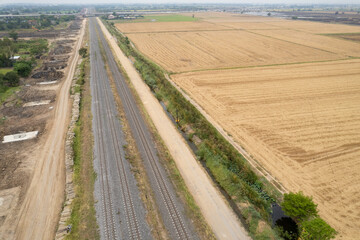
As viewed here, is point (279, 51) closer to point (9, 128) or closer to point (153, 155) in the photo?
point (153, 155)

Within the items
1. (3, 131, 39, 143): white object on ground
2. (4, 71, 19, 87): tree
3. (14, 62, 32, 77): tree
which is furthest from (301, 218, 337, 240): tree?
(14, 62, 32, 77): tree


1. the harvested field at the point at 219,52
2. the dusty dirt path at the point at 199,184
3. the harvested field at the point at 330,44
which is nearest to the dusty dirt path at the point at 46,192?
the dusty dirt path at the point at 199,184

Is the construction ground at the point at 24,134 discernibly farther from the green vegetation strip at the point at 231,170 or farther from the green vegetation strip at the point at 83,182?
the green vegetation strip at the point at 231,170

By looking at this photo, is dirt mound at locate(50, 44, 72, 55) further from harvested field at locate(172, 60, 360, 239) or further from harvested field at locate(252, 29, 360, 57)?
harvested field at locate(252, 29, 360, 57)

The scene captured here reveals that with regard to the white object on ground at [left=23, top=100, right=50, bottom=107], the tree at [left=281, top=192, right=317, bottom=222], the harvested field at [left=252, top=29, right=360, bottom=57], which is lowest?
the tree at [left=281, top=192, right=317, bottom=222]

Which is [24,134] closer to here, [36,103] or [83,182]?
[36,103]

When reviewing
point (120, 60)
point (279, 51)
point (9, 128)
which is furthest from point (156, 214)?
point (279, 51)
